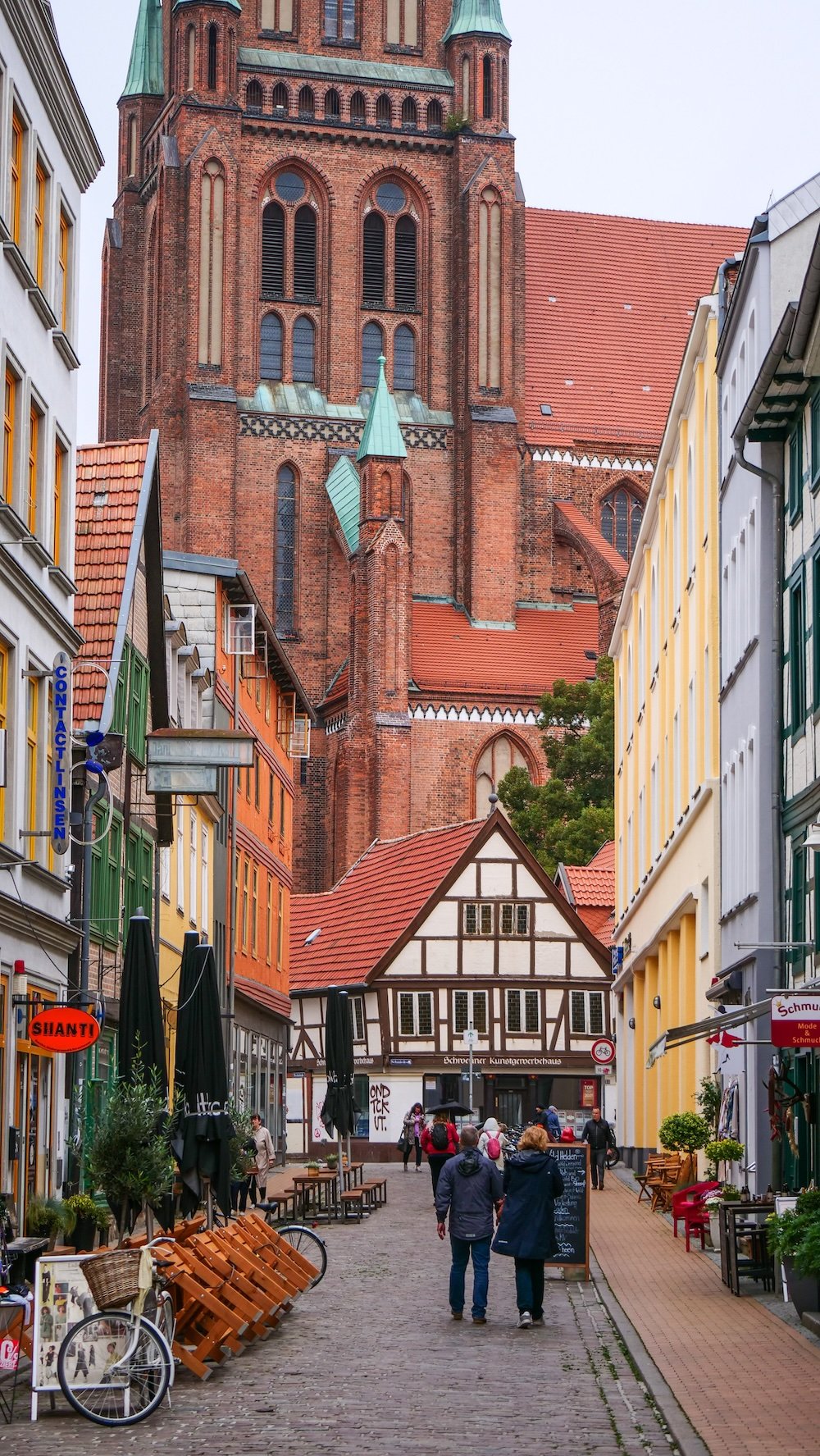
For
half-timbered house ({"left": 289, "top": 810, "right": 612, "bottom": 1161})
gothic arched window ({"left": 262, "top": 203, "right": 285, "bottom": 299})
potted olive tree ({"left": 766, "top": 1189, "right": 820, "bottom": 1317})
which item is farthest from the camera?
gothic arched window ({"left": 262, "top": 203, "right": 285, "bottom": 299})

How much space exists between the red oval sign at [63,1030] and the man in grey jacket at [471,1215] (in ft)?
9.78

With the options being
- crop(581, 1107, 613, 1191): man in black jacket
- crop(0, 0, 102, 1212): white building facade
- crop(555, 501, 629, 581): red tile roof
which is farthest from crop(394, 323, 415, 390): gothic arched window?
crop(0, 0, 102, 1212): white building facade

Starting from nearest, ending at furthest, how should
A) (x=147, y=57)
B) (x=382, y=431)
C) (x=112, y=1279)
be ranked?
(x=112, y=1279) → (x=382, y=431) → (x=147, y=57)

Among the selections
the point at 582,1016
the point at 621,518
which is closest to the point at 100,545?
the point at 582,1016

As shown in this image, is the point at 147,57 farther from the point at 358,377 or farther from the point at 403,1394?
the point at 403,1394

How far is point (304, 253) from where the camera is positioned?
6812 cm

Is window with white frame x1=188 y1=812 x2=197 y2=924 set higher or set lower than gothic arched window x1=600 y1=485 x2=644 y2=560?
lower

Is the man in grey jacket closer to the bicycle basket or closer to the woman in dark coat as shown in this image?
the woman in dark coat

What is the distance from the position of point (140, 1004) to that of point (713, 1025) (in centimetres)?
486

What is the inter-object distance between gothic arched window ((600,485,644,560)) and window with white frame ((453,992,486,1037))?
23588 millimetres

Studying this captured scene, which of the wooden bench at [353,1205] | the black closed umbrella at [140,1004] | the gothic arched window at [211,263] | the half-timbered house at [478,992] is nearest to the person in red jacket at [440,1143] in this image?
the wooden bench at [353,1205]

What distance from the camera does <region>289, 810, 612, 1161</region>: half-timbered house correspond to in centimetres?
5197

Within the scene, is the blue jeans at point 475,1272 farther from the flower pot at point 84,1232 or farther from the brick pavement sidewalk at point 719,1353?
the flower pot at point 84,1232

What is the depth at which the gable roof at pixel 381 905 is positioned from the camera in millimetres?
52000
